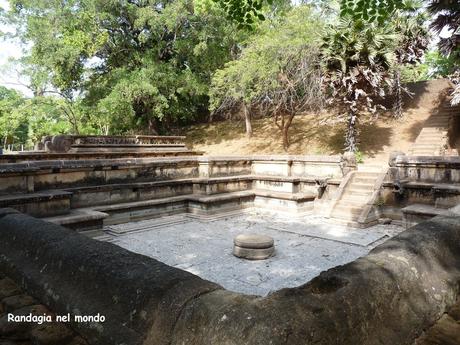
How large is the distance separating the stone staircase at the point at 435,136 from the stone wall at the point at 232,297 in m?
13.4

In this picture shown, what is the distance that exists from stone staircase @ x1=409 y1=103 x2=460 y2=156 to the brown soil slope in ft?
2.66

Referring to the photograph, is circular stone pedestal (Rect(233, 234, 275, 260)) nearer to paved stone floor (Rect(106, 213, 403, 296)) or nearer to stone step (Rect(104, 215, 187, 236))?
paved stone floor (Rect(106, 213, 403, 296))

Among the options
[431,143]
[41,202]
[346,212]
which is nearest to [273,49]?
[431,143]

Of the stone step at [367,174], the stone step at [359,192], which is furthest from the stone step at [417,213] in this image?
the stone step at [367,174]

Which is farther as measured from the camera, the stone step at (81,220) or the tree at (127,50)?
the tree at (127,50)

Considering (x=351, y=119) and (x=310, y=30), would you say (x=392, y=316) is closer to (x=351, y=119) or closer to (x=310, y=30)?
(x=351, y=119)

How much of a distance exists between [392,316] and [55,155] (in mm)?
10763

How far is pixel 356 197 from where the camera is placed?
8.72 metres

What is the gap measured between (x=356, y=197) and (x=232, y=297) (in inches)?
309

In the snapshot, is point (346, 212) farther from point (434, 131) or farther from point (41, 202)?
point (434, 131)

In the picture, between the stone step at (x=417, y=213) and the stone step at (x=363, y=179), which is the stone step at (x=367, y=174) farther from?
the stone step at (x=417, y=213)

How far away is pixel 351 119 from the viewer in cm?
1319

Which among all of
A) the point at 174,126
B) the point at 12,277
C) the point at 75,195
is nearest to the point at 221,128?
the point at 174,126

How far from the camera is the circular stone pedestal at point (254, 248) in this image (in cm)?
543
